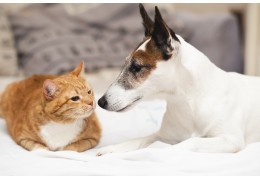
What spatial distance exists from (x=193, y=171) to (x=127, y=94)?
33 centimetres

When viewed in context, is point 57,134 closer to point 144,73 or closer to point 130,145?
point 130,145

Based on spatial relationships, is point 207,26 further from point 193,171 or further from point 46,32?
point 193,171

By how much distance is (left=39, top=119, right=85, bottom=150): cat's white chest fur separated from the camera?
154cm

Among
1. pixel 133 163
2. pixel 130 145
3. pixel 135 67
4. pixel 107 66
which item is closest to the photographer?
pixel 133 163

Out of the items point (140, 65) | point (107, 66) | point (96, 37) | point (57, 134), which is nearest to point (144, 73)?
point (140, 65)

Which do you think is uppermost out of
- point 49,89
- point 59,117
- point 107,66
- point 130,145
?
point 49,89

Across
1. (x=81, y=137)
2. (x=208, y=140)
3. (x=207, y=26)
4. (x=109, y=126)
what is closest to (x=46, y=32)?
(x=207, y=26)

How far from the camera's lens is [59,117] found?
4.98 feet

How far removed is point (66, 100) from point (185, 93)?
0.39m

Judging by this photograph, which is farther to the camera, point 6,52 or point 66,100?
point 6,52

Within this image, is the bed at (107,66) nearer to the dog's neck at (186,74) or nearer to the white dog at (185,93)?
the white dog at (185,93)

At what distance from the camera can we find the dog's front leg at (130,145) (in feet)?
4.99

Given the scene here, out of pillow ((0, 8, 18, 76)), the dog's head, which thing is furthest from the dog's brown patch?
pillow ((0, 8, 18, 76))

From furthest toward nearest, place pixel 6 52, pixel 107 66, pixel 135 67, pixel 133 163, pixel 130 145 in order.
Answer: pixel 107 66 → pixel 6 52 → pixel 130 145 → pixel 135 67 → pixel 133 163
